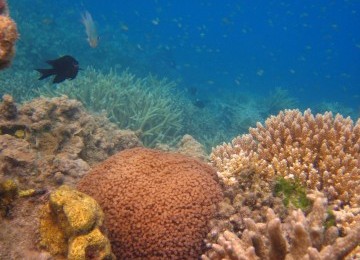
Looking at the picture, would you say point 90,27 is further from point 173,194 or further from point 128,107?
point 173,194

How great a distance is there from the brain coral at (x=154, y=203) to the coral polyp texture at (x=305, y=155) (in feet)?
1.70

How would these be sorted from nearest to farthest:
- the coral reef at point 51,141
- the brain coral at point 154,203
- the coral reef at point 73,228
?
the coral reef at point 73,228 → the brain coral at point 154,203 → the coral reef at point 51,141

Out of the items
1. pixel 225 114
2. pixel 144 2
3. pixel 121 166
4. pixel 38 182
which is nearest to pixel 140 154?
pixel 121 166

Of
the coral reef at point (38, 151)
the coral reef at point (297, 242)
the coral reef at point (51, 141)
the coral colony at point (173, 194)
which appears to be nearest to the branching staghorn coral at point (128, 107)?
the coral reef at point (38, 151)

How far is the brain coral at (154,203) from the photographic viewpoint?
3094 mm

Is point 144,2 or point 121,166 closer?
point 121,166

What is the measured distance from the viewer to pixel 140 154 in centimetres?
394

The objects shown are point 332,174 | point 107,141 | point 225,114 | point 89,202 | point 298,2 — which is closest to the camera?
point 89,202

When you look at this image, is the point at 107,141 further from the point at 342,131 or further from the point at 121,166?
the point at 342,131

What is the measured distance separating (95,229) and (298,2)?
14946 cm

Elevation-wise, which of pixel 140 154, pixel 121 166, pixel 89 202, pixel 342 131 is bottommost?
pixel 89 202

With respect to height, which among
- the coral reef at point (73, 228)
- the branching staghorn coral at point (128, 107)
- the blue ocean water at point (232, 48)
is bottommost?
the coral reef at point (73, 228)

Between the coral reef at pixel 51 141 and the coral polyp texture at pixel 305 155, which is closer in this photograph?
the coral polyp texture at pixel 305 155

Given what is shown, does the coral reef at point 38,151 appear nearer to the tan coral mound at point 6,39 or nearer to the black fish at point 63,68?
the black fish at point 63,68
